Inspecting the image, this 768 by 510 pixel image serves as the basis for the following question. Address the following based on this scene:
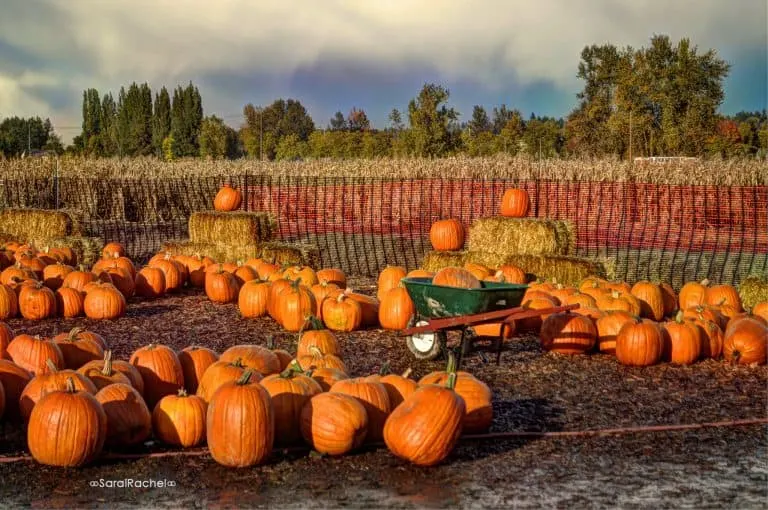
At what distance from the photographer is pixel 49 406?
4.75 meters

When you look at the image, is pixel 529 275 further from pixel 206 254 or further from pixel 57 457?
pixel 57 457

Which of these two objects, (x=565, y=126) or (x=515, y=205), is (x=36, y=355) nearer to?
(x=515, y=205)

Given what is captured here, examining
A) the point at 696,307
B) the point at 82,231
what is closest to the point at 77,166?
the point at 82,231

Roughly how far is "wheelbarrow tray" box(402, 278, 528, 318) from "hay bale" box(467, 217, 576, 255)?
4.87 metres

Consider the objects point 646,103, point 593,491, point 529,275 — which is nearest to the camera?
point 593,491

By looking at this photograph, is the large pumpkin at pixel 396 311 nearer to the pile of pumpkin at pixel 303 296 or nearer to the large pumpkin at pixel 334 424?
the pile of pumpkin at pixel 303 296

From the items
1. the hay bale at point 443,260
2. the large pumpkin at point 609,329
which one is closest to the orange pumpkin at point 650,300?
the large pumpkin at point 609,329

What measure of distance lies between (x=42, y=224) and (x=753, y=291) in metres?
11.1

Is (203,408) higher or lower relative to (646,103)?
lower

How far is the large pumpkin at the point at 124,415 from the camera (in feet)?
16.2

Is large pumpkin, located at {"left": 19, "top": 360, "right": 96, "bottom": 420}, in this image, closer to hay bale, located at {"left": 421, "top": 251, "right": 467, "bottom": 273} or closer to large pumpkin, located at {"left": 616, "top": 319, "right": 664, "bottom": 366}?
large pumpkin, located at {"left": 616, "top": 319, "right": 664, "bottom": 366}

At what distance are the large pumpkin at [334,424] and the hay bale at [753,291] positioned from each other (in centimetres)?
665

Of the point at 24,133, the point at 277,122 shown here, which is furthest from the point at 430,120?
the point at 24,133

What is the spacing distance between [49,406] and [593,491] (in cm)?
282
